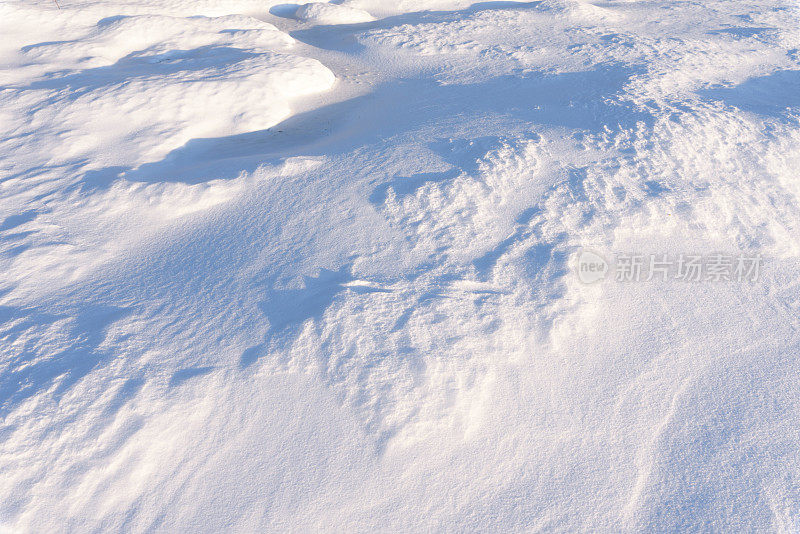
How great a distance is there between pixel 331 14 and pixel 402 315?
8.00 metres

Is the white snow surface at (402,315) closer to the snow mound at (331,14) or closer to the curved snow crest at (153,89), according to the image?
the curved snow crest at (153,89)

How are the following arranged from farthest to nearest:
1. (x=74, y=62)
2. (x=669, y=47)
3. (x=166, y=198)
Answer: (x=74, y=62), (x=669, y=47), (x=166, y=198)

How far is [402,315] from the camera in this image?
290 centimetres

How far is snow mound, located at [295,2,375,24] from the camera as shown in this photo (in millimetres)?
8953

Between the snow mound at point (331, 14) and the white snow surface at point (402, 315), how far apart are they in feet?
14.6

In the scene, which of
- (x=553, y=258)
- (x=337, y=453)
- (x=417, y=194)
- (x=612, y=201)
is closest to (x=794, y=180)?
(x=612, y=201)

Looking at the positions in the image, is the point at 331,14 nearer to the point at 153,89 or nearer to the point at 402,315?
the point at 153,89

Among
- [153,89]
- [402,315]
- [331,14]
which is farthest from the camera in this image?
[331,14]

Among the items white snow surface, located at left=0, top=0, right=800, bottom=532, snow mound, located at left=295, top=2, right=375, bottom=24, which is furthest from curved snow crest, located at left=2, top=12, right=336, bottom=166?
snow mound, located at left=295, top=2, right=375, bottom=24

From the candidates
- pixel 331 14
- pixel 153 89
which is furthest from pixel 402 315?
pixel 331 14

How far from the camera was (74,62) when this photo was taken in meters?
6.75

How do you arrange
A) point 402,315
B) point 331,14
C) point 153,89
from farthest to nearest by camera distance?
point 331,14, point 153,89, point 402,315

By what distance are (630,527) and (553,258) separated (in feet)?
5.31

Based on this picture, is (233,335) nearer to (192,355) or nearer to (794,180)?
(192,355)
